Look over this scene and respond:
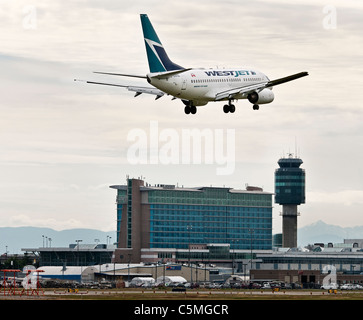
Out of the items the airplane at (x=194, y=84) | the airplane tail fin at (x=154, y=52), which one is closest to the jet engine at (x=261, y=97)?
the airplane at (x=194, y=84)

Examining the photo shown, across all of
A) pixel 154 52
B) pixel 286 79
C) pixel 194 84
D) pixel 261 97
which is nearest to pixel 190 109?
pixel 194 84

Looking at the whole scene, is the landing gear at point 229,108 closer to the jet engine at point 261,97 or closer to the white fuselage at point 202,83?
the white fuselage at point 202,83

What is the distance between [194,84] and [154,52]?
778 cm

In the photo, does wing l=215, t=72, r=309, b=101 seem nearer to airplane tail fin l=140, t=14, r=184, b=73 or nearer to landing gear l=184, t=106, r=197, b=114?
landing gear l=184, t=106, r=197, b=114

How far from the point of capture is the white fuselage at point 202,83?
136 m

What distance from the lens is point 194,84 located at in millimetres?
137625

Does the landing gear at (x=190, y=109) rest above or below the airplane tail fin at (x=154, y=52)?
below

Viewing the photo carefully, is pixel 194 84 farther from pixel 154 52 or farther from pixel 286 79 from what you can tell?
pixel 286 79

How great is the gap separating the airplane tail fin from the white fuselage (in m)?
3.03

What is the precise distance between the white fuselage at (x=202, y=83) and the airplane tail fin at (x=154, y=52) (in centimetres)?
303
